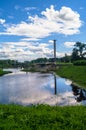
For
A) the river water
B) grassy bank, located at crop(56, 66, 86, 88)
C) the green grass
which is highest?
the green grass

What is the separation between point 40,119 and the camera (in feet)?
40.4

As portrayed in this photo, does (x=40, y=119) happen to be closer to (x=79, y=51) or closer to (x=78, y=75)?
(x=78, y=75)

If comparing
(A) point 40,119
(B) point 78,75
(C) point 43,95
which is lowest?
(C) point 43,95

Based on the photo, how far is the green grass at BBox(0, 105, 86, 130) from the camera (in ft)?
37.3

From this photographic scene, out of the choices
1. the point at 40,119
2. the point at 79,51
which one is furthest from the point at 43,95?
the point at 79,51

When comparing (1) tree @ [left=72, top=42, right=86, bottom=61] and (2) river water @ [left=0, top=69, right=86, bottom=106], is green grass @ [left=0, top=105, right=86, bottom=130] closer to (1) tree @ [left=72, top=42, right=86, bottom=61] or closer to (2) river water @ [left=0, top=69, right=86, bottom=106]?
(2) river water @ [left=0, top=69, right=86, bottom=106]

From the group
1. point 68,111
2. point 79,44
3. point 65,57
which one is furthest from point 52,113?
point 65,57

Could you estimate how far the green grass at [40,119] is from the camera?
37.3ft

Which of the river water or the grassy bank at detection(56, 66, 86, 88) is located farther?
the grassy bank at detection(56, 66, 86, 88)

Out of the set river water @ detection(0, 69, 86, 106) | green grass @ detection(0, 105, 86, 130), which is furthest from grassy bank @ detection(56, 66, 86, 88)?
green grass @ detection(0, 105, 86, 130)

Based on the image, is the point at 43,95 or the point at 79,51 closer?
the point at 43,95

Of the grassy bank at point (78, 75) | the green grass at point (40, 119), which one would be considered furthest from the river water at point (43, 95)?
the green grass at point (40, 119)

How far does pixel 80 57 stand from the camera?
136375 mm

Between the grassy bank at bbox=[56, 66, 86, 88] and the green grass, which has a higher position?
the green grass
